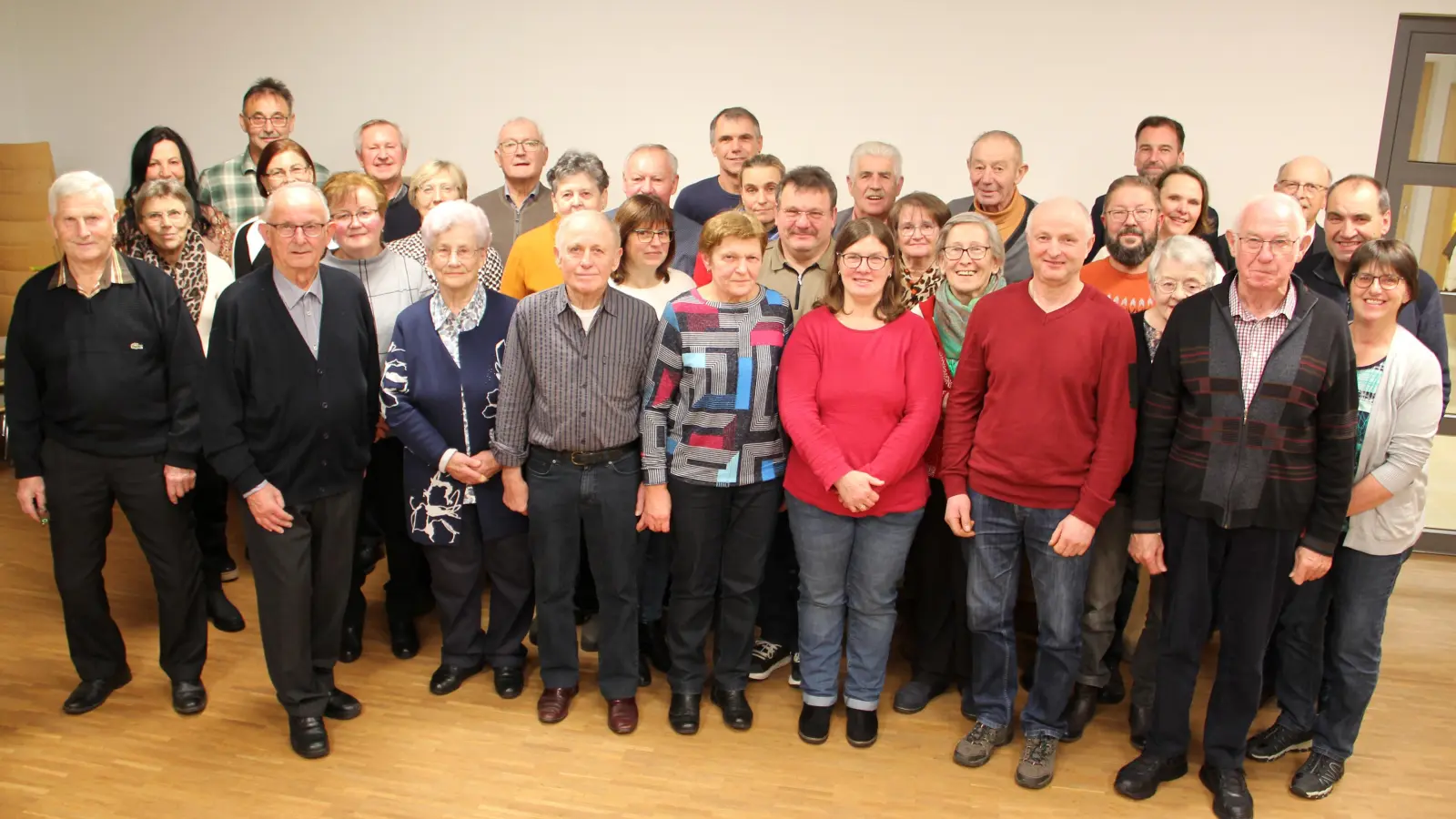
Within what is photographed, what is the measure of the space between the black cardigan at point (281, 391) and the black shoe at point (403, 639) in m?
0.86

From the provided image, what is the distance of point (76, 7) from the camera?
6.00 m

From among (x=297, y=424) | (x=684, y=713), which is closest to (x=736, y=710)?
(x=684, y=713)

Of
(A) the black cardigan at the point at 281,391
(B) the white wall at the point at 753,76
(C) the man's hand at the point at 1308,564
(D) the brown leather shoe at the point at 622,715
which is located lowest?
(D) the brown leather shoe at the point at 622,715

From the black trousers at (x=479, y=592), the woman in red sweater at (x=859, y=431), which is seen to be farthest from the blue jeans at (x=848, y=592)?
the black trousers at (x=479, y=592)

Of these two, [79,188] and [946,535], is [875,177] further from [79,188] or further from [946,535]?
[79,188]

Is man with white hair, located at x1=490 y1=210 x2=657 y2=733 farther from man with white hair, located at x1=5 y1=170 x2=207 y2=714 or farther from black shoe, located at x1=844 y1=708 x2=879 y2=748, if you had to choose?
man with white hair, located at x1=5 y1=170 x2=207 y2=714

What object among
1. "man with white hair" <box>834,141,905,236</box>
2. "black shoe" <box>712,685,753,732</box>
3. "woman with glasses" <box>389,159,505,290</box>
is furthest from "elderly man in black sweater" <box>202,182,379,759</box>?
"man with white hair" <box>834,141,905,236</box>

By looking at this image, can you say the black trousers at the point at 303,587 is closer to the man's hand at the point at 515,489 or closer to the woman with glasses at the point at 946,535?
the man's hand at the point at 515,489

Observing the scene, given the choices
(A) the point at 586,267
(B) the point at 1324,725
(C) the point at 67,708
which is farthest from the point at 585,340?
(B) the point at 1324,725

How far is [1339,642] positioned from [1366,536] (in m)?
0.34

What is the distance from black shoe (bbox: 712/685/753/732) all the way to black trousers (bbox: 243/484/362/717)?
1.22 meters

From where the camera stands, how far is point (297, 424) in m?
2.90

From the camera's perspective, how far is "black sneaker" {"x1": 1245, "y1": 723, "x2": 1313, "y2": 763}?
3121 millimetres

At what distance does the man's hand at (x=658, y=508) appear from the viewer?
304cm
